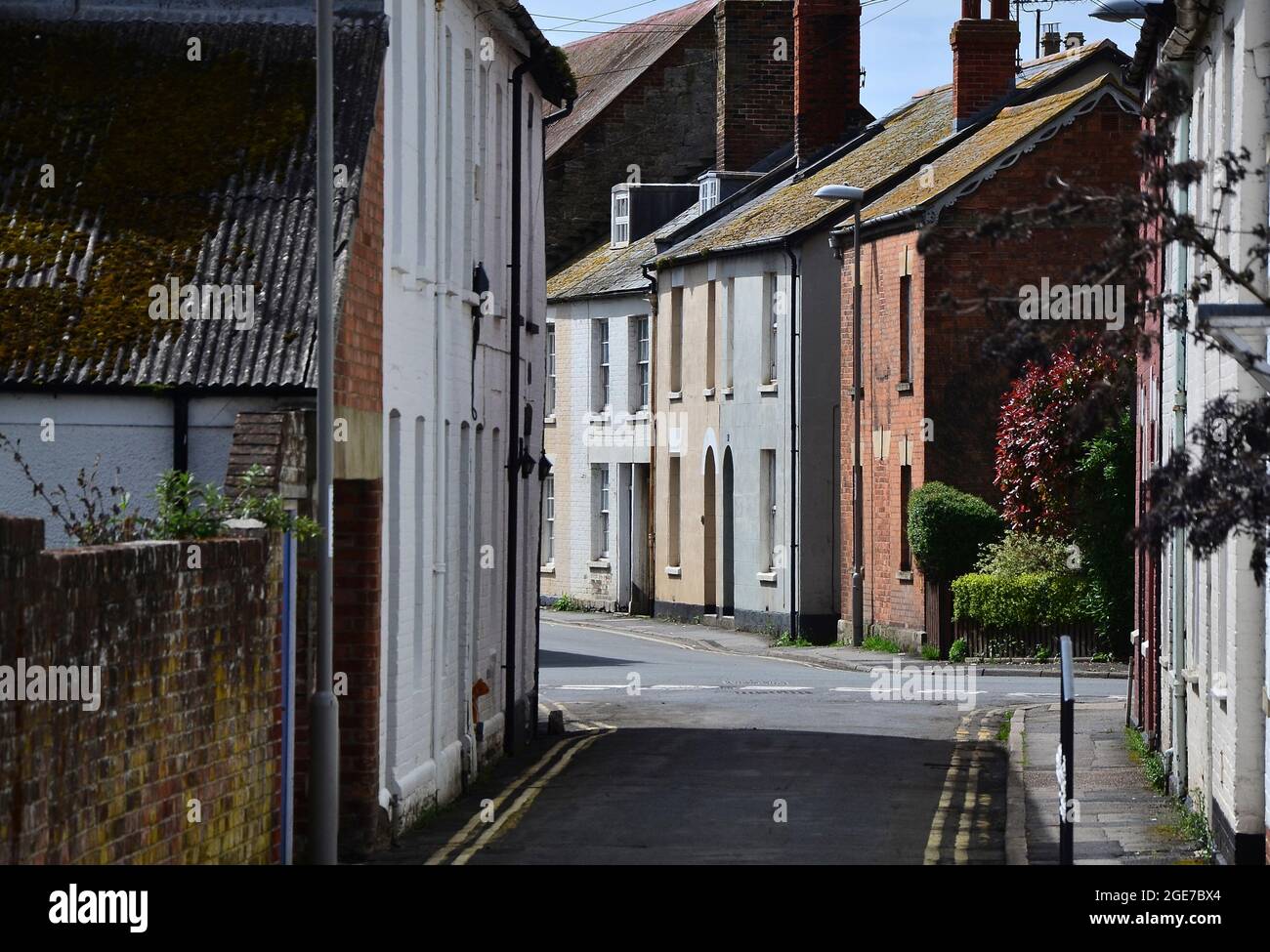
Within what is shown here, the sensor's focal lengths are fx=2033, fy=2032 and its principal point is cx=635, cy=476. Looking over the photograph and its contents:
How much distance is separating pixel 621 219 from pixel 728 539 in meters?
11.6

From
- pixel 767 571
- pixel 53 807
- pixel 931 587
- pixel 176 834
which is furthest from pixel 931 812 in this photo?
pixel 767 571

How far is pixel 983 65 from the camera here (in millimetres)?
38719

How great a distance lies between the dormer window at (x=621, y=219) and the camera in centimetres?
5059

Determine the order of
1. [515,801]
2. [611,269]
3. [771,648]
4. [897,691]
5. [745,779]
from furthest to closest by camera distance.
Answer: [611,269] → [771,648] → [897,691] → [745,779] → [515,801]

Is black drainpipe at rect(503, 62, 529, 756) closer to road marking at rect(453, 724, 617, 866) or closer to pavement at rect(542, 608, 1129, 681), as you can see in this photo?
road marking at rect(453, 724, 617, 866)

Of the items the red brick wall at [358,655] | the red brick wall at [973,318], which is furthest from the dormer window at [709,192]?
the red brick wall at [358,655]

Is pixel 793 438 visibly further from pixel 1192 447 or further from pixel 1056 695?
pixel 1192 447

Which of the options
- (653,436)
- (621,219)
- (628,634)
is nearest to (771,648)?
(628,634)

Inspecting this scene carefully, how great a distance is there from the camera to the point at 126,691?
31.7ft

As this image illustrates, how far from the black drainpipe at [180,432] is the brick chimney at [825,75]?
1225 inches

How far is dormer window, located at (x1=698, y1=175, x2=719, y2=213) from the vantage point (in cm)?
4719

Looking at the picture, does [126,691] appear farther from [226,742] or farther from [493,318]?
[493,318]

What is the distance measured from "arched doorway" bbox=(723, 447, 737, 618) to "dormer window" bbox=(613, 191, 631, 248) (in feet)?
33.2

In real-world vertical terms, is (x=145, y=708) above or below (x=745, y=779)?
above
